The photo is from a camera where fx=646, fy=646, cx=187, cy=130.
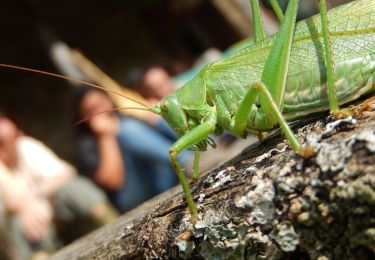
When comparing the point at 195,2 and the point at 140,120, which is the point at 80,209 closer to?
the point at 140,120

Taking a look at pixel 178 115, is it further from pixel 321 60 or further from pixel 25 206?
pixel 25 206

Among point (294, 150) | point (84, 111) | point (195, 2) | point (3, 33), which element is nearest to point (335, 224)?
point (294, 150)

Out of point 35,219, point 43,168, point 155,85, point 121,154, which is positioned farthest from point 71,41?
point 121,154

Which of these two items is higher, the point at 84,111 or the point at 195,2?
the point at 195,2

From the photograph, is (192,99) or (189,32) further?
(189,32)

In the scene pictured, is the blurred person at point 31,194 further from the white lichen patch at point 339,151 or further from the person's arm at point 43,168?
the white lichen patch at point 339,151

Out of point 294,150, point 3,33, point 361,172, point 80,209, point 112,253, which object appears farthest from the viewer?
point 3,33
